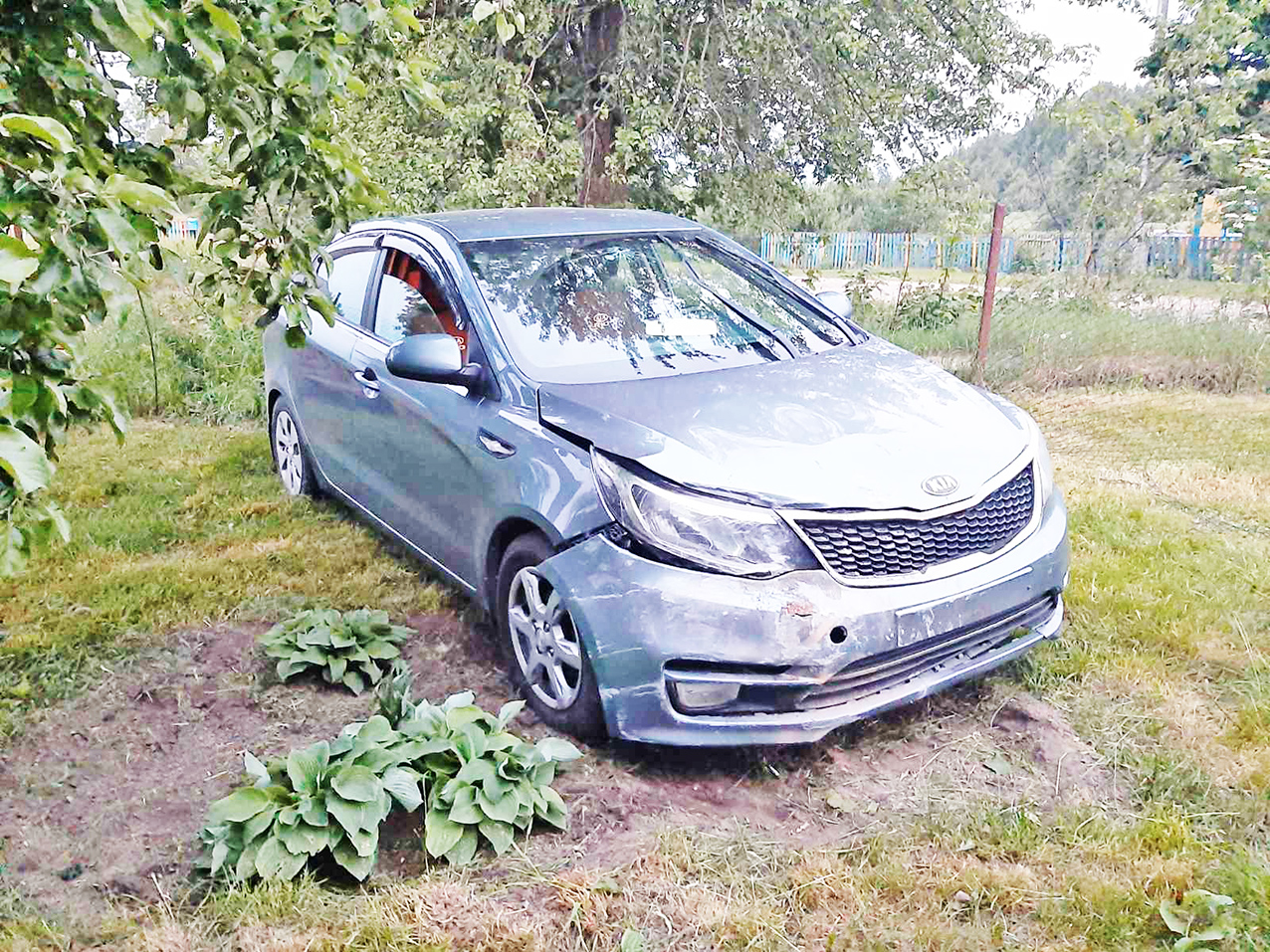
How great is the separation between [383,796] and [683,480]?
3.87ft

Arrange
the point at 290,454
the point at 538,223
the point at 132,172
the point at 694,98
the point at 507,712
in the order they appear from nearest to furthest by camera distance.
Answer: the point at 132,172 → the point at 507,712 → the point at 538,223 → the point at 290,454 → the point at 694,98

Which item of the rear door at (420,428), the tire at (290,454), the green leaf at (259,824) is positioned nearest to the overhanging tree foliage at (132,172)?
the rear door at (420,428)

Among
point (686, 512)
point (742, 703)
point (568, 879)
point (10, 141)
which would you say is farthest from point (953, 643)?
point (10, 141)

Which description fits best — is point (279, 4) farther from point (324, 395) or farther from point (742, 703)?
point (324, 395)

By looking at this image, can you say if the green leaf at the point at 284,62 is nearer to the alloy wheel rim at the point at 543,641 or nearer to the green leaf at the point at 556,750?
the alloy wheel rim at the point at 543,641

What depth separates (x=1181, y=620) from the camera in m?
4.14

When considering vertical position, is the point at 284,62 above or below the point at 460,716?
above

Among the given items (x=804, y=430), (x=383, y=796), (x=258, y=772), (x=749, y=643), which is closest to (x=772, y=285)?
A: (x=804, y=430)

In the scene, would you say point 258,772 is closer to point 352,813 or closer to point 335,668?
point 352,813

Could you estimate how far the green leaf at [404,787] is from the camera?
292 cm

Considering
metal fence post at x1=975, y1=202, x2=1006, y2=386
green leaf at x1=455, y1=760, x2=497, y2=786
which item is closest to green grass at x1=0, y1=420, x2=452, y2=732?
green leaf at x1=455, y1=760, x2=497, y2=786

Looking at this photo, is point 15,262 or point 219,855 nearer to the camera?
point 15,262

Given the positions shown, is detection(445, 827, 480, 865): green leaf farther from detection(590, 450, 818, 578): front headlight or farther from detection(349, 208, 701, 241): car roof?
detection(349, 208, 701, 241): car roof

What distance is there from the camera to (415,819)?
10.0 ft
